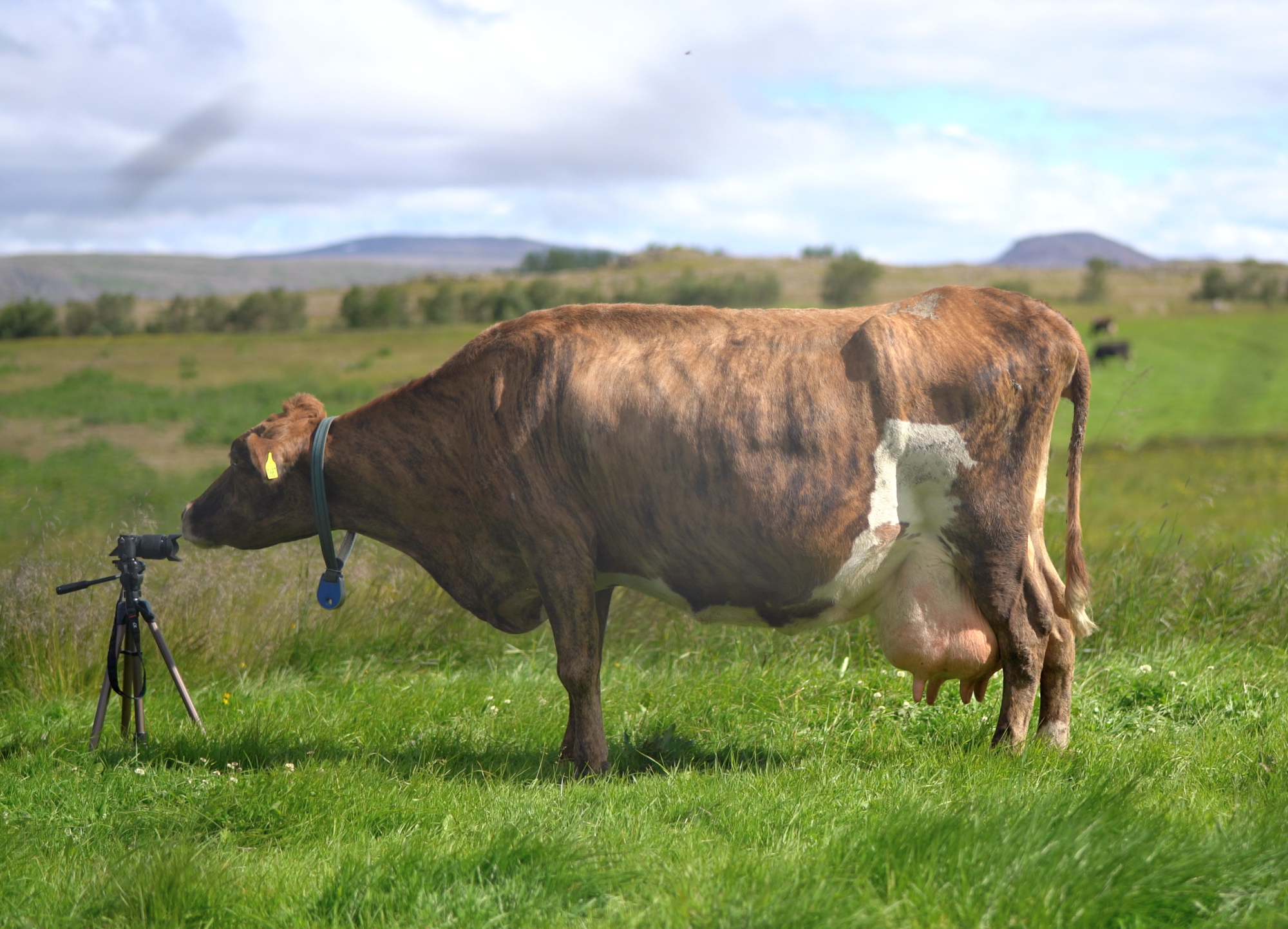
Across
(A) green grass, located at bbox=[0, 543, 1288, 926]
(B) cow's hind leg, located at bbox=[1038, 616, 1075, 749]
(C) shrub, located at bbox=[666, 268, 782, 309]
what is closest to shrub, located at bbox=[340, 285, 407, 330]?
(C) shrub, located at bbox=[666, 268, 782, 309]

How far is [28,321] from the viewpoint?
59500 millimetres

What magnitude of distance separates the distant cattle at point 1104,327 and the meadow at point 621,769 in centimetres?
4104

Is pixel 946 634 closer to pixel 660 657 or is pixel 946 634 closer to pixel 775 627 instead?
pixel 775 627

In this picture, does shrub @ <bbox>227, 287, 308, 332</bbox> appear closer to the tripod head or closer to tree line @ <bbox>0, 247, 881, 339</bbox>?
tree line @ <bbox>0, 247, 881, 339</bbox>

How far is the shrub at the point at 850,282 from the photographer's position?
132ft

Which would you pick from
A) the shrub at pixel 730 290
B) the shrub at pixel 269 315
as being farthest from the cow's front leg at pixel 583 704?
the shrub at pixel 269 315

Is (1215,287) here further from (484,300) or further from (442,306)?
(442,306)

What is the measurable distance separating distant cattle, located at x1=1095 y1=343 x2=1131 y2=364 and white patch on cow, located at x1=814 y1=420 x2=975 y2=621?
125 ft

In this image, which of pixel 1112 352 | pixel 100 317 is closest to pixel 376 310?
pixel 100 317

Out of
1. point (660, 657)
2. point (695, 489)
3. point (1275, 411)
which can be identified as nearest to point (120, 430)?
point (660, 657)

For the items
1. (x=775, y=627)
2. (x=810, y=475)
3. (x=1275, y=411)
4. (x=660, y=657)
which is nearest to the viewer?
(x=810, y=475)

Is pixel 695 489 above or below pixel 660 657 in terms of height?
above

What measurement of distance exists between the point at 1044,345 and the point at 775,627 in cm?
173

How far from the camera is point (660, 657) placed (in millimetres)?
6914
